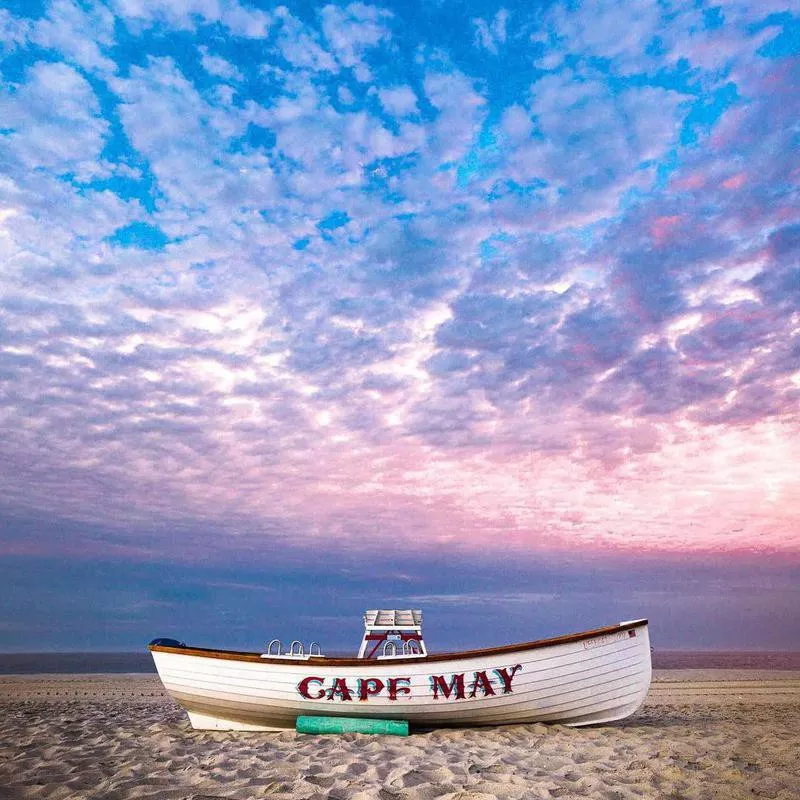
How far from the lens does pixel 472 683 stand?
1019 cm

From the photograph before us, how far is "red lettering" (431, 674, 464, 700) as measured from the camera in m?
10.2

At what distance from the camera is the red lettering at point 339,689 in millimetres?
10570

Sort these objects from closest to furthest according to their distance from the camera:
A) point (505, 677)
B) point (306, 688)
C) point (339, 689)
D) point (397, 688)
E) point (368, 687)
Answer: point (505, 677) < point (397, 688) < point (368, 687) < point (339, 689) < point (306, 688)

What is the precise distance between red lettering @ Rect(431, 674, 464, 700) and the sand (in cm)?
63

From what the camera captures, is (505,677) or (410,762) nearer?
(410,762)

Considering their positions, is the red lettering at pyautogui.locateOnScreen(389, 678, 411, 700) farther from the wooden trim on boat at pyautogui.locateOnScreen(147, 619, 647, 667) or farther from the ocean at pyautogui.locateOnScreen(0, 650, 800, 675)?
the ocean at pyautogui.locateOnScreen(0, 650, 800, 675)

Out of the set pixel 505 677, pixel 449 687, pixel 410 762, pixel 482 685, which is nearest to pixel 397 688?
pixel 449 687

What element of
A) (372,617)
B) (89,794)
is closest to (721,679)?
(372,617)

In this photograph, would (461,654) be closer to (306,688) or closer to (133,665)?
(306,688)

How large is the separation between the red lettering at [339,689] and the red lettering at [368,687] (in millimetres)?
235

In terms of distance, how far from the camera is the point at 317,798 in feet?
21.0

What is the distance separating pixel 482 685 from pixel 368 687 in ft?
6.64

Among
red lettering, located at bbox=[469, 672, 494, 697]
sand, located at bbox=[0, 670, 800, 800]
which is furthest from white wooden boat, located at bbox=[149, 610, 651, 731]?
sand, located at bbox=[0, 670, 800, 800]

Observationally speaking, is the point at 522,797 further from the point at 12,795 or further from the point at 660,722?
the point at 660,722
